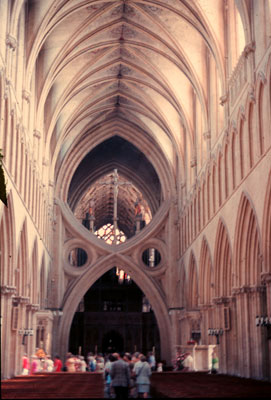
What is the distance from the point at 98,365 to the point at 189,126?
1404 centimetres

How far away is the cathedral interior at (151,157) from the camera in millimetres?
22844

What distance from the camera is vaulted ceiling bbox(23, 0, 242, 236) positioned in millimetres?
27875

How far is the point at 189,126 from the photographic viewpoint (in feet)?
117

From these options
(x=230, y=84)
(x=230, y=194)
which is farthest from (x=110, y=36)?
(x=230, y=194)

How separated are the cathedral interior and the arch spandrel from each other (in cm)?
9

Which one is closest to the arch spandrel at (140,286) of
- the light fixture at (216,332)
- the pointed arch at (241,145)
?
the light fixture at (216,332)

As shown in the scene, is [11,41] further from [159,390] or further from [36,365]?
A: [36,365]

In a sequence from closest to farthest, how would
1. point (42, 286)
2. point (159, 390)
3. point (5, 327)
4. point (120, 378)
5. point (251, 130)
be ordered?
point (120, 378)
point (159, 390)
point (251, 130)
point (5, 327)
point (42, 286)

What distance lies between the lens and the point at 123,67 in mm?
37188

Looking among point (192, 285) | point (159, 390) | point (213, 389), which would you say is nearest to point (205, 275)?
point (192, 285)

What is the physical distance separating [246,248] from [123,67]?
55.4ft

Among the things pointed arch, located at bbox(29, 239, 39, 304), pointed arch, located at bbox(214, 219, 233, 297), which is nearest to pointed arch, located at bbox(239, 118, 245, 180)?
pointed arch, located at bbox(214, 219, 233, 297)

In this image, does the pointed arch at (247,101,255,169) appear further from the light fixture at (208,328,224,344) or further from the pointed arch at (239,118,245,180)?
the light fixture at (208,328,224,344)

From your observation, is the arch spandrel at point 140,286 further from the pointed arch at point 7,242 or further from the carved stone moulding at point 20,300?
the pointed arch at point 7,242
